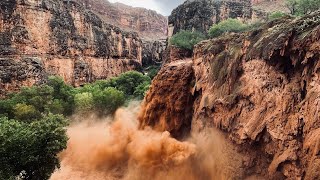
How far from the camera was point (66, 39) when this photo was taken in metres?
54.4

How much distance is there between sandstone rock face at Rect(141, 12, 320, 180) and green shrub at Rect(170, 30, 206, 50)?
24.9 m

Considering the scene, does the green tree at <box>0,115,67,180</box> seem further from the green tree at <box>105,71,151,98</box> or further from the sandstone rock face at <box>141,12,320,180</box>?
the green tree at <box>105,71,151,98</box>

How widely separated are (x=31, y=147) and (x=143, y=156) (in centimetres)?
767

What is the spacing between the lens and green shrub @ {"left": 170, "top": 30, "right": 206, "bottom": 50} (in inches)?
1784

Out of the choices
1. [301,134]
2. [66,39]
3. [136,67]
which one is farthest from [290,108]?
[136,67]

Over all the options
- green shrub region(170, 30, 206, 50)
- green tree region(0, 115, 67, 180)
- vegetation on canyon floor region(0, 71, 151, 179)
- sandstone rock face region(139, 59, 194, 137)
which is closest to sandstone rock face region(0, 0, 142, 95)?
vegetation on canyon floor region(0, 71, 151, 179)

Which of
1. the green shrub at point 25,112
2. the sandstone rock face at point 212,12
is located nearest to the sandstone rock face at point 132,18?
the sandstone rock face at point 212,12

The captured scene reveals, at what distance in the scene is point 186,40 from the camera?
46938 millimetres

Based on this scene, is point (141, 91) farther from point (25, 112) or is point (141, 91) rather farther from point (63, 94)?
point (25, 112)

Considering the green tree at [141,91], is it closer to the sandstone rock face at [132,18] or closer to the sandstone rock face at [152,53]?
the sandstone rock face at [152,53]

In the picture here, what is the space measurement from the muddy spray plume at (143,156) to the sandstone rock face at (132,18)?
79526mm

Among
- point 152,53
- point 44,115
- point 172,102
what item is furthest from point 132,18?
point 44,115

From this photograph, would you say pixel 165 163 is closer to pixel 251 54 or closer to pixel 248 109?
pixel 248 109

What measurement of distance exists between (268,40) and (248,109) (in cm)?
332
